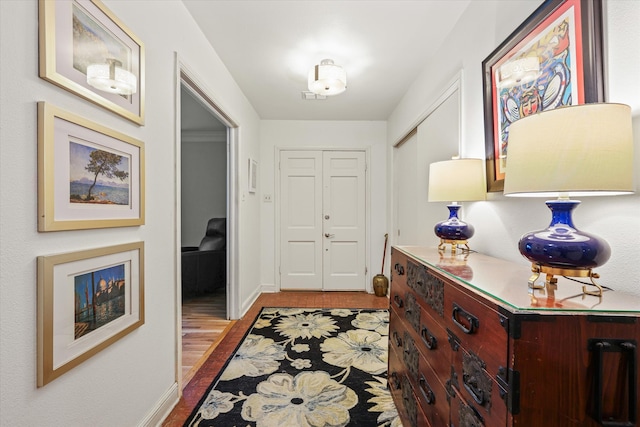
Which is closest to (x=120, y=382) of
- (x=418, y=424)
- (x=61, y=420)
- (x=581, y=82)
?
(x=61, y=420)

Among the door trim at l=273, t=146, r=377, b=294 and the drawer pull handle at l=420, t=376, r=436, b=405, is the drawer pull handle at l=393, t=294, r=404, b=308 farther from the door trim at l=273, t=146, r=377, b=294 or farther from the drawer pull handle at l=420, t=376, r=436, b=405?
the door trim at l=273, t=146, r=377, b=294

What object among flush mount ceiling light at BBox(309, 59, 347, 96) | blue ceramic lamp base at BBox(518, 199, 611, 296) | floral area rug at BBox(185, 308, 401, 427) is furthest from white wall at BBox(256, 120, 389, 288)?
blue ceramic lamp base at BBox(518, 199, 611, 296)

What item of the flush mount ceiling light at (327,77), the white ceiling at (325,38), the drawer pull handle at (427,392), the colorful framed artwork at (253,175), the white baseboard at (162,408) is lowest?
the white baseboard at (162,408)

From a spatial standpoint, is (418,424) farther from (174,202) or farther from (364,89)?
(364,89)

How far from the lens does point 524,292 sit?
0.85 metres

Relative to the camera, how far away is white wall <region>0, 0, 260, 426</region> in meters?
0.85

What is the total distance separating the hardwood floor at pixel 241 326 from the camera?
1.80 meters

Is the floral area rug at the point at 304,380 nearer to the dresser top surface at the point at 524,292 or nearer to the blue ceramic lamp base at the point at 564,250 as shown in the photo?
the dresser top surface at the point at 524,292

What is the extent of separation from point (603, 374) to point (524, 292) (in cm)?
23

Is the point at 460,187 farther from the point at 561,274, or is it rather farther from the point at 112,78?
the point at 112,78

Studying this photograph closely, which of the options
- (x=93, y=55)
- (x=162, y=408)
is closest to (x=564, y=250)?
(x=93, y=55)

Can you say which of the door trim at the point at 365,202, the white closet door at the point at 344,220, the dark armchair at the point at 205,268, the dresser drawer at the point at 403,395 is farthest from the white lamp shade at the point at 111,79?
the white closet door at the point at 344,220

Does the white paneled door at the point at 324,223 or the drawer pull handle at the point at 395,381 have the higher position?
the white paneled door at the point at 324,223

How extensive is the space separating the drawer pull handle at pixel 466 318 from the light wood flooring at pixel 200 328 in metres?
1.90
